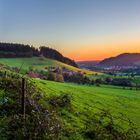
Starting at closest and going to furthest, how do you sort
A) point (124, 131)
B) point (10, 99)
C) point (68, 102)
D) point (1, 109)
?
1. point (1, 109)
2. point (10, 99)
3. point (124, 131)
4. point (68, 102)

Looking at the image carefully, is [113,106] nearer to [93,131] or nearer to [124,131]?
[124,131]

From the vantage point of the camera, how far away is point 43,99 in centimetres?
2656

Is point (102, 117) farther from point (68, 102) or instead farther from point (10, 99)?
point (10, 99)

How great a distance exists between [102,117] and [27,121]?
9.37 meters

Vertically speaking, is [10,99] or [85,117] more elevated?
[10,99]

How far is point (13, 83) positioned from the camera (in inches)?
1030

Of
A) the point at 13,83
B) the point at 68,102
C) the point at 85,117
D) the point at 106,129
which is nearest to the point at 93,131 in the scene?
the point at 106,129

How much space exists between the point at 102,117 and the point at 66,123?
18.9 feet

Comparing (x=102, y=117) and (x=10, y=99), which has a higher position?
(x=10, y=99)

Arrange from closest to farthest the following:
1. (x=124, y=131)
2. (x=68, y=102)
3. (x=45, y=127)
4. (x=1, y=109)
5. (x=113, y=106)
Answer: (x=45, y=127)
(x=1, y=109)
(x=124, y=131)
(x=68, y=102)
(x=113, y=106)

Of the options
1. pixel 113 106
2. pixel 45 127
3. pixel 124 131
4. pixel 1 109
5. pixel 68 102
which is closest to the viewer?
pixel 45 127

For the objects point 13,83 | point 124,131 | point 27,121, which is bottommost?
point 124,131

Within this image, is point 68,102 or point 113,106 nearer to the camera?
point 68,102

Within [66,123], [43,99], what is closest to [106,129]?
[66,123]
